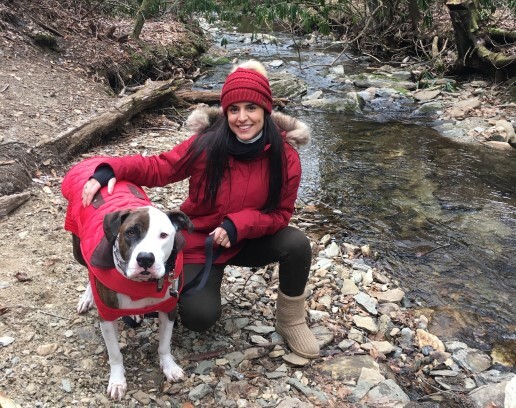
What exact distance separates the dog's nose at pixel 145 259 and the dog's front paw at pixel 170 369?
2.79ft

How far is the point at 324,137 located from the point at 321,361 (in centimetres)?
500

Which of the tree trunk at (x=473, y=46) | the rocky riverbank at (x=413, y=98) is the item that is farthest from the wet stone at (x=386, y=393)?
the tree trunk at (x=473, y=46)

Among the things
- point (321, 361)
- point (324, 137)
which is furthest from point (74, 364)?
point (324, 137)

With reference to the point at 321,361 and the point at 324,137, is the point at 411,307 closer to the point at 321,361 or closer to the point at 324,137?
the point at 321,361

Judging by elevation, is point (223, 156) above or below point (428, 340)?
above

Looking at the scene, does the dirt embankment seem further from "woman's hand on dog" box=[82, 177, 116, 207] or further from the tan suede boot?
the tan suede boot

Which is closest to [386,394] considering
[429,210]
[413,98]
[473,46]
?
[429,210]

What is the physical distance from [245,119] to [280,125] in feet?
1.18

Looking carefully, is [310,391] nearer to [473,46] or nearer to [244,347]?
[244,347]

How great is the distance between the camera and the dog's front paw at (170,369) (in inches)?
107

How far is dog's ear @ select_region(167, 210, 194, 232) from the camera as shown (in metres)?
2.32

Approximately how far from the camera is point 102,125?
5.74 m

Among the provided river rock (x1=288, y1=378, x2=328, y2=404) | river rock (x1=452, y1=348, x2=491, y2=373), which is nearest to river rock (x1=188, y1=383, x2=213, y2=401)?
river rock (x1=288, y1=378, x2=328, y2=404)

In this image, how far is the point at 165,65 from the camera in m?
10.5
